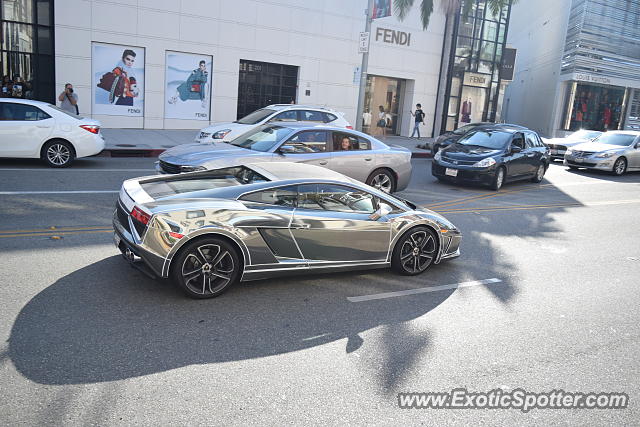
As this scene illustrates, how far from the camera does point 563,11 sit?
36.8 meters

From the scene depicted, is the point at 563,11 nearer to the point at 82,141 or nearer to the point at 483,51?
the point at 483,51

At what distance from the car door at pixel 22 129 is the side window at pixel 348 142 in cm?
654

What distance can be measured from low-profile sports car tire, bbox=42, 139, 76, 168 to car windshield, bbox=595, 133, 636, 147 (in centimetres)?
1782

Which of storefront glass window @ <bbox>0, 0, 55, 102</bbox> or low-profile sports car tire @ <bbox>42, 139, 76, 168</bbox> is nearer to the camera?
low-profile sports car tire @ <bbox>42, 139, 76, 168</bbox>

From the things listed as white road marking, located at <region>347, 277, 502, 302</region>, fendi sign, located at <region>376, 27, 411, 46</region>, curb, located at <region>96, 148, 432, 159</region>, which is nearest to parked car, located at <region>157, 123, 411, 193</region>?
white road marking, located at <region>347, 277, 502, 302</region>

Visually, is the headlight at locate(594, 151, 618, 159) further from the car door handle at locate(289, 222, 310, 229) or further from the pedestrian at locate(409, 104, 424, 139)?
the car door handle at locate(289, 222, 310, 229)

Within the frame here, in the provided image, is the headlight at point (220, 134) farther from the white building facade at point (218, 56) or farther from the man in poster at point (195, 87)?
the man in poster at point (195, 87)

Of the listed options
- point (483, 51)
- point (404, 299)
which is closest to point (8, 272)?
point (404, 299)

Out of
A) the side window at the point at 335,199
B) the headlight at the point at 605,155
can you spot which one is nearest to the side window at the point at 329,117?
the headlight at the point at 605,155

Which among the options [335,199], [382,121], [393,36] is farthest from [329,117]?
[393,36]

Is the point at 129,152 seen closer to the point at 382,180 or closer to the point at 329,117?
the point at 329,117

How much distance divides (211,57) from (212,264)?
62.5ft

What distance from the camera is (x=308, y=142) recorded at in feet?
36.0

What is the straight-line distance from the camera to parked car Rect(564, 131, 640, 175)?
18953mm
